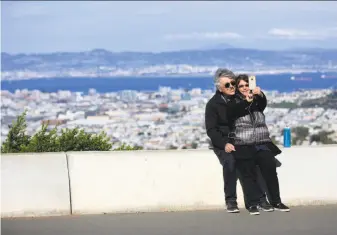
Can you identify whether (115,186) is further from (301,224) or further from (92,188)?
(301,224)

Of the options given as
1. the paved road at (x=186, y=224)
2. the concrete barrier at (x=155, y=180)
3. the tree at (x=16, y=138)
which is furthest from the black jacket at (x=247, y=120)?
the tree at (x=16, y=138)

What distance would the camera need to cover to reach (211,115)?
8094mm

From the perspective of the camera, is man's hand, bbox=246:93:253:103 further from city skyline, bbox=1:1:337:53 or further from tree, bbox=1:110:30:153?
city skyline, bbox=1:1:337:53

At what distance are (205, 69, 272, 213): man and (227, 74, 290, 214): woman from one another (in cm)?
7

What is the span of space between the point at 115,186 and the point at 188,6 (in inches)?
2348

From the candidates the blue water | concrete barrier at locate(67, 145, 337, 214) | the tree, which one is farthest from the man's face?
the blue water

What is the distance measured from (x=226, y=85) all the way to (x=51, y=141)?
9.16 feet

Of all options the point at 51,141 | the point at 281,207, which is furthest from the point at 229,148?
the point at 51,141

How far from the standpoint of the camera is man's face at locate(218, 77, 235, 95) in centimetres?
816

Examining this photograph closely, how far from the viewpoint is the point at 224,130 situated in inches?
321

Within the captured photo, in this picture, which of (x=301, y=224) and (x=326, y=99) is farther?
(x=326, y=99)

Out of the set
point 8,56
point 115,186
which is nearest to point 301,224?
point 115,186

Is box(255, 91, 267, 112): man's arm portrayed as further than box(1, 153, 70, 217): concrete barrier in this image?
Yes

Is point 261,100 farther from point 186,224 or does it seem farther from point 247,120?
point 186,224
